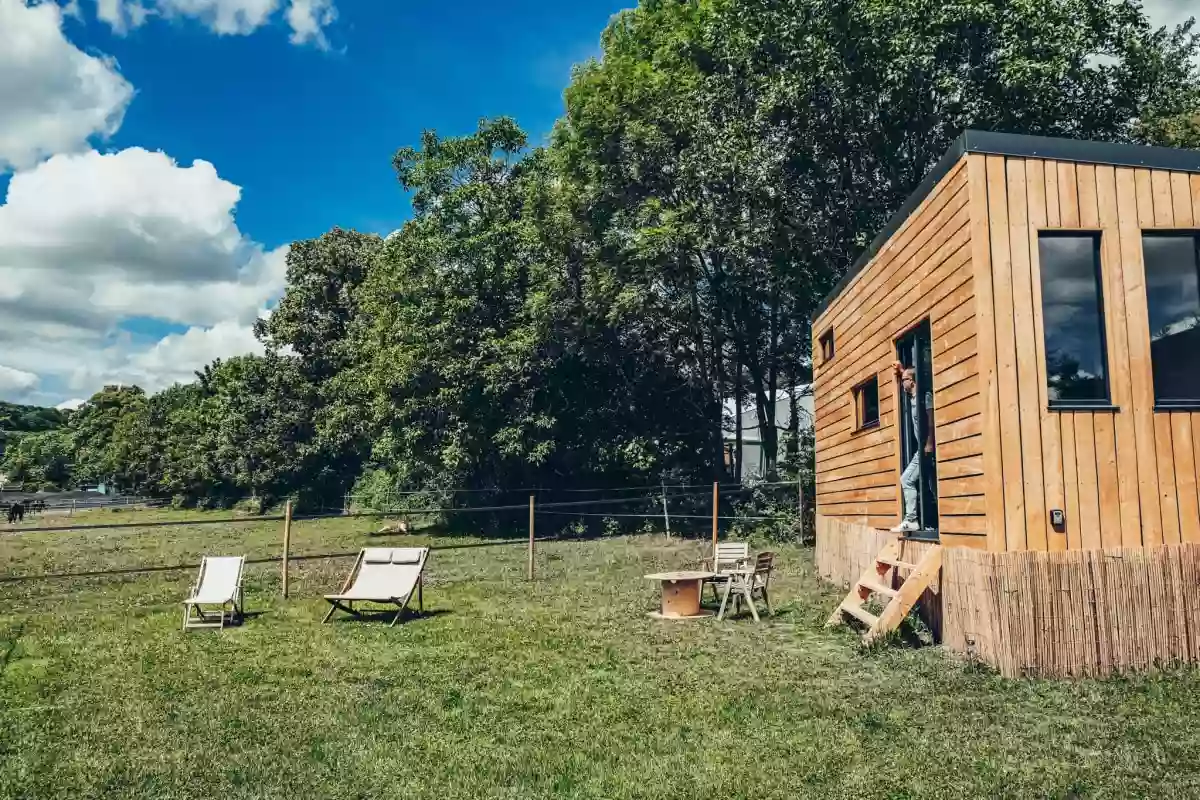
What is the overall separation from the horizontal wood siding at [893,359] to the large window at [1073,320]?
0.54 m

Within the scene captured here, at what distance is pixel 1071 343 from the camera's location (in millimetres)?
6676

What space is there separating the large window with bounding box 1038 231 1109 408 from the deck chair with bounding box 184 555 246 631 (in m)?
8.04

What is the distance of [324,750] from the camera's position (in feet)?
16.0

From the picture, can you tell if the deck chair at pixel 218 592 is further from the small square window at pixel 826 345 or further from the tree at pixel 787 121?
the tree at pixel 787 121

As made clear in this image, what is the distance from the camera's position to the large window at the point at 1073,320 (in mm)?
6598

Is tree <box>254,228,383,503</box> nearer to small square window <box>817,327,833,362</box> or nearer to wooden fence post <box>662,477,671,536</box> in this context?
wooden fence post <box>662,477,671,536</box>

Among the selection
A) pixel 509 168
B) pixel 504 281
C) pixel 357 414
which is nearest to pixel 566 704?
pixel 504 281

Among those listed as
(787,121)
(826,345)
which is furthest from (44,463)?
(826,345)

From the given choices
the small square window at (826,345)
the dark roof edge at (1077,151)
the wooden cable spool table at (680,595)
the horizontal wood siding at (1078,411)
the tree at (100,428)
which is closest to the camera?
the horizontal wood siding at (1078,411)

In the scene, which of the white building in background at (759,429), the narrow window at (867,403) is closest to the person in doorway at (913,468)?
the narrow window at (867,403)

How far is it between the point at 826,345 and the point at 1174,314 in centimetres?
671

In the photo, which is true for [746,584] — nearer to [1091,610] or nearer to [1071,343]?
[1091,610]

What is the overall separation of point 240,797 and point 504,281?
66.0 feet

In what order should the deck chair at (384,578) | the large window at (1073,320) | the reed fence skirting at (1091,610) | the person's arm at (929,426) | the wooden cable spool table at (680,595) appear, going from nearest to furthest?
1. the reed fence skirting at (1091,610)
2. the large window at (1073,320)
3. the person's arm at (929,426)
4. the wooden cable spool table at (680,595)
5. the deck chair at (384,578)
